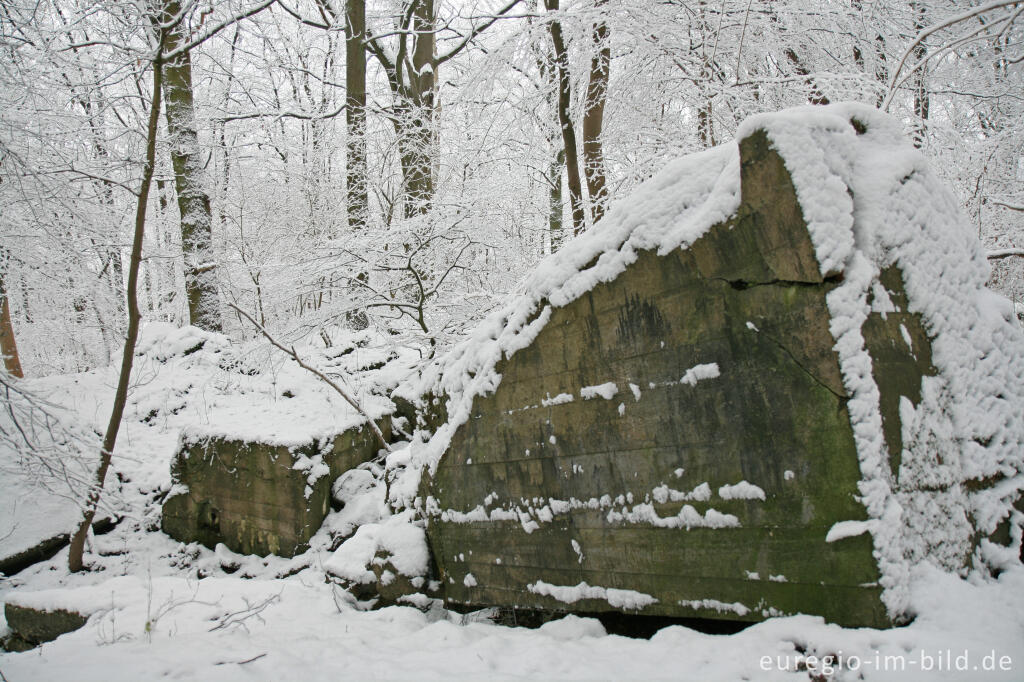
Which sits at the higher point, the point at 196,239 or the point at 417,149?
the point at 417,149

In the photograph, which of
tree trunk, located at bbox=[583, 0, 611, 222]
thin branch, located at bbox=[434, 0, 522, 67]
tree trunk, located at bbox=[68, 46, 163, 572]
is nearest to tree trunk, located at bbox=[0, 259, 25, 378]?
tree trunk, located at bbox=[68, 46, 163, 572]

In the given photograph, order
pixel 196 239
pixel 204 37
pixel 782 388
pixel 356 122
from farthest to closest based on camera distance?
pixel 196 239 < pixel 356 122 < pixel 204 37 < pixel 782 388

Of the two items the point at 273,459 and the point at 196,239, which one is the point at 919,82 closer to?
the point at 273,459

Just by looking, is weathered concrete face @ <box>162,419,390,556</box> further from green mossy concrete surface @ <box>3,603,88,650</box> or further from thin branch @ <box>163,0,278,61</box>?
thin branch @ <box>163,0,278,61</box>

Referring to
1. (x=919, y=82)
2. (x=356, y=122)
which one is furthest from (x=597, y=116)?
(x=356, y=122)

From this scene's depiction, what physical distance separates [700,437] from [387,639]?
2.07 meters

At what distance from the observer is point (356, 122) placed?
8.61 m

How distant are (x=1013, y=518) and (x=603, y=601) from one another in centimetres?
181

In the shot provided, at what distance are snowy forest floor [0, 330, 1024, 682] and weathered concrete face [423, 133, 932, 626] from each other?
0.18 metres

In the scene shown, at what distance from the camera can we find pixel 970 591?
A: 1.88 meters

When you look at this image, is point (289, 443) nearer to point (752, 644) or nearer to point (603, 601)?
point (603, 601)

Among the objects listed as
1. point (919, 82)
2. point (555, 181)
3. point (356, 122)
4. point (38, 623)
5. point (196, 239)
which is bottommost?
point (38, 623)

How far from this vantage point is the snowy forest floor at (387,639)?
1.75 meters

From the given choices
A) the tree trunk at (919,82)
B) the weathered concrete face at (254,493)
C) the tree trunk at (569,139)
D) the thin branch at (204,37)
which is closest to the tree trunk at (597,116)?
the tree trunk at (569,139)
